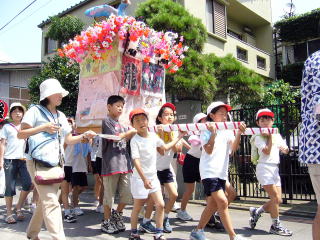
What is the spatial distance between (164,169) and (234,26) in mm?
14355

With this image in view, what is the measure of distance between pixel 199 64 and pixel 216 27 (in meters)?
5.94

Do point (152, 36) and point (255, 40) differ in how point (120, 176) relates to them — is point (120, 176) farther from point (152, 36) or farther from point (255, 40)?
point (255, 40)

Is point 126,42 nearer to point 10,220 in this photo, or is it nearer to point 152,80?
point 152,80

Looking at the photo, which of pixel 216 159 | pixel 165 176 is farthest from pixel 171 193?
pixel 216 159

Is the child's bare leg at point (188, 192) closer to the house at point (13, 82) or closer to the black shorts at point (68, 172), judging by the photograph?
the black shorts at point (68, 172)

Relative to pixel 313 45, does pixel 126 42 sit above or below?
below

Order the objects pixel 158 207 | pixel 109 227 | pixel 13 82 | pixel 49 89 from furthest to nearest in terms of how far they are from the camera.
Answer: pixel 13 82 < pixel 109 227 < pixel 158 207 < pixel 49 89

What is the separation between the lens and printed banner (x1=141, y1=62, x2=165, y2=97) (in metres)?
5.48

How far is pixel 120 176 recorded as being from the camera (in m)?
4.69

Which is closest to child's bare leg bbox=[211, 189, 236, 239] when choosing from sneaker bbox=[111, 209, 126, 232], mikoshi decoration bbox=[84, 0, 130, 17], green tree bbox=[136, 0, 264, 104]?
sneaker bbox=[111, 209, 126, 232]

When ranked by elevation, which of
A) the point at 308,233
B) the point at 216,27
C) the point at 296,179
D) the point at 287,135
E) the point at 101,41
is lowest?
the point at 308,233

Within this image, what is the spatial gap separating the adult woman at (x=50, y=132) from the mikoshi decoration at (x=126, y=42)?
5.18 ft

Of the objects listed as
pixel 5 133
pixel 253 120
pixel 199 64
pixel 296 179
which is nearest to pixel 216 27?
pixel 199 64

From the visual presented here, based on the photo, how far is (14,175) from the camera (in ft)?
18.5
